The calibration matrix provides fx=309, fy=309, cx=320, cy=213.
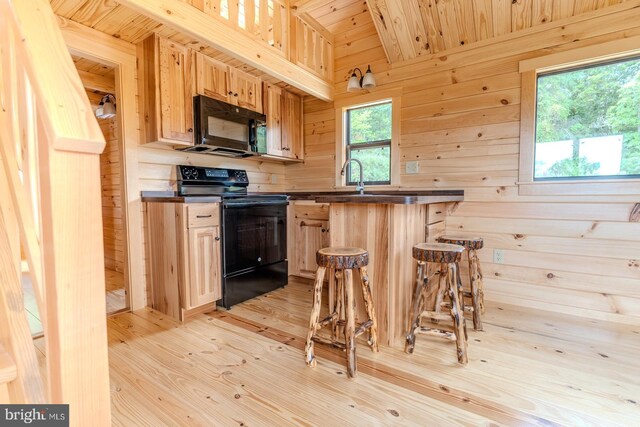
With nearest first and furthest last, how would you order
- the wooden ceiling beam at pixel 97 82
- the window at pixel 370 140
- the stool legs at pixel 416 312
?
the stool legs at pixel 416 312 → the wooden ceiling beam at pixel 97 82 → the window at pixel 370 140

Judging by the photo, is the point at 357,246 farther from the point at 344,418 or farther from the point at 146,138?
the point at 146,138

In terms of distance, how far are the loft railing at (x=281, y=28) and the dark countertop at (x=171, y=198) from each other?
4.38 feet

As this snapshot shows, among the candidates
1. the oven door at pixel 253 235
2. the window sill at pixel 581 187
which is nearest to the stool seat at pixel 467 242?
the window sill at pixel 581 187

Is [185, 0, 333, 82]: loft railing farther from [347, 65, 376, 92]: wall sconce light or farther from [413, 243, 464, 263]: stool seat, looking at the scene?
[413, 243, 464, 263]: stool seat

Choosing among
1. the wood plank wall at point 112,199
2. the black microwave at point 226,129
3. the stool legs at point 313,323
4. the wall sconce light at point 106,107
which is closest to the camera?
the stool legs at point 313,323

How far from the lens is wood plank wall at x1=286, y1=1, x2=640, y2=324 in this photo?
2281 millimetres

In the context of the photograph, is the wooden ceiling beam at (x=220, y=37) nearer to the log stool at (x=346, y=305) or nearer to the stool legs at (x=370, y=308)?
the log stool at (x=346, y=305)

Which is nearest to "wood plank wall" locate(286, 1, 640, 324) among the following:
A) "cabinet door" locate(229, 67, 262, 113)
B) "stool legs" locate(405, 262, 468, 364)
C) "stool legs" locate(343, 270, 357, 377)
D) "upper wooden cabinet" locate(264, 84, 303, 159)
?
"upper wooden cabinet" locate(264, 84, 303, 159)

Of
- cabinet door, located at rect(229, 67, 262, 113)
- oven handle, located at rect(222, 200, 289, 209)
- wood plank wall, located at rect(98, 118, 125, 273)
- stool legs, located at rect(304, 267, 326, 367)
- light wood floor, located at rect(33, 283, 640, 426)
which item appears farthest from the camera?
wood plank wall, located at rect(98, 118, 125, 273)

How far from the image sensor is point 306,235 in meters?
3.29

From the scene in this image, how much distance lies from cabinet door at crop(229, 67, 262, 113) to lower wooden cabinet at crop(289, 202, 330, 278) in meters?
1.13

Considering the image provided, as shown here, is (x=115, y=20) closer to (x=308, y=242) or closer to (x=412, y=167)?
(x=308, y=242)

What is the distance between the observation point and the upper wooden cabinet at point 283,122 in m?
3.45

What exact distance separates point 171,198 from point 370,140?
2143mm
